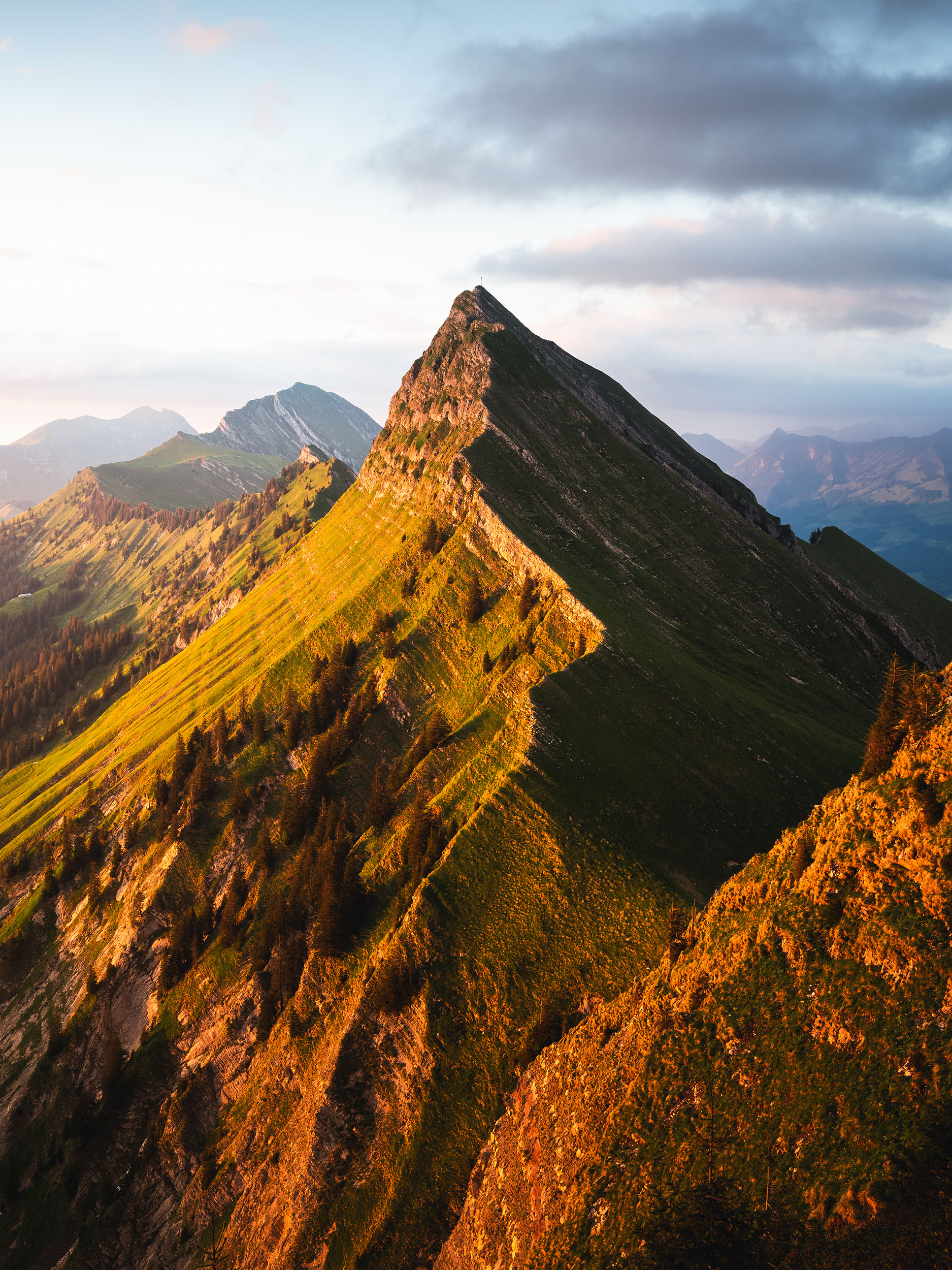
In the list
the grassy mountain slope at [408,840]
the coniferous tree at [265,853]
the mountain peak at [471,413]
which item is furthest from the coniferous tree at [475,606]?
the coniferous tree at [265,853]

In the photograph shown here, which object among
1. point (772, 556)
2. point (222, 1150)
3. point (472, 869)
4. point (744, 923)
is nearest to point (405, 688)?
point (472, 869)

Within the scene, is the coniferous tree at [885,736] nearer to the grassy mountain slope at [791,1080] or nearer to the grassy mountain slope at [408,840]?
the grassy mountain slope at [791,1080]

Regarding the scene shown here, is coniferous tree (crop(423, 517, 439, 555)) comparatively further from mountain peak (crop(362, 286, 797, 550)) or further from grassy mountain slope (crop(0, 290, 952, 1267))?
mountain peak (crop(362, 286, 797, 550))

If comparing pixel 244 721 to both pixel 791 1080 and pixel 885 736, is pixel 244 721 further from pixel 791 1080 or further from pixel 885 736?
pixel 885 736

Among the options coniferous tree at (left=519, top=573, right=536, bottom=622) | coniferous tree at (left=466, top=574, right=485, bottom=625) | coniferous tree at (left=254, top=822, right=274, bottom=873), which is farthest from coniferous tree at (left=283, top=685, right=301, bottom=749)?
coniferous tree at (left=519, top=573, right=536, bottom=622)

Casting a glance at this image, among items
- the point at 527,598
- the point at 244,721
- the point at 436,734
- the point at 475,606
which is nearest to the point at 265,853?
the point at 436,734
